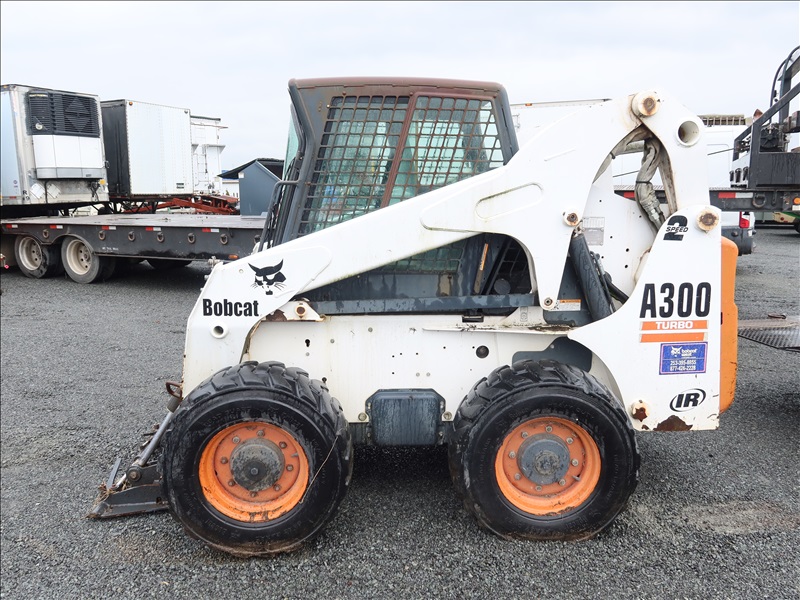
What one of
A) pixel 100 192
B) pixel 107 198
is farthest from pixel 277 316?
pixel 107 198

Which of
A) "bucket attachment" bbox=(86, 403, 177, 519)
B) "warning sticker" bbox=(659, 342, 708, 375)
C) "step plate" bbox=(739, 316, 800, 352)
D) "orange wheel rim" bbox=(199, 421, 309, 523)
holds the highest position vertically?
"warning sticker" bbox=(659, 342, 708, 375)

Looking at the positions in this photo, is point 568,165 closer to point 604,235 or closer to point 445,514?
point 604,235

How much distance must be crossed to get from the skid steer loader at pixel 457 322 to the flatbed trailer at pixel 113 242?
6.23 metres

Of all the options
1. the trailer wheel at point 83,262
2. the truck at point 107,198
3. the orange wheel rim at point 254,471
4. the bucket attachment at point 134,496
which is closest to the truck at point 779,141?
the truck at point 107,198

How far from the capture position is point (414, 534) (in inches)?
135

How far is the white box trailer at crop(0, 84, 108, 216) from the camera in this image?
1266 cm

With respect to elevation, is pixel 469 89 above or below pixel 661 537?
above

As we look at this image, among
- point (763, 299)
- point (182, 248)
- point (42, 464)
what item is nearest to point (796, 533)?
point (42, 464)

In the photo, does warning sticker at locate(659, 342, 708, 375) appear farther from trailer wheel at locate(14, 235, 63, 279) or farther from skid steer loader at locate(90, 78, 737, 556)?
trailer wheel at locate(14, 235, 63, 279)

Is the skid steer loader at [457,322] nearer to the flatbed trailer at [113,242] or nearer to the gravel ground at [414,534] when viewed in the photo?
the gravel ground at [414,534]

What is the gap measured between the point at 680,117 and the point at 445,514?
2.31 m

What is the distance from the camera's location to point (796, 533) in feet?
11.2

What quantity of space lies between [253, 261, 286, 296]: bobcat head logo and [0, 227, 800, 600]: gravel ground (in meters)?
1.27

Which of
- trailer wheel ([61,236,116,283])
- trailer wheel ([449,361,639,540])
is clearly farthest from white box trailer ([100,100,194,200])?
trailer wheel ([449,361,639,540])
